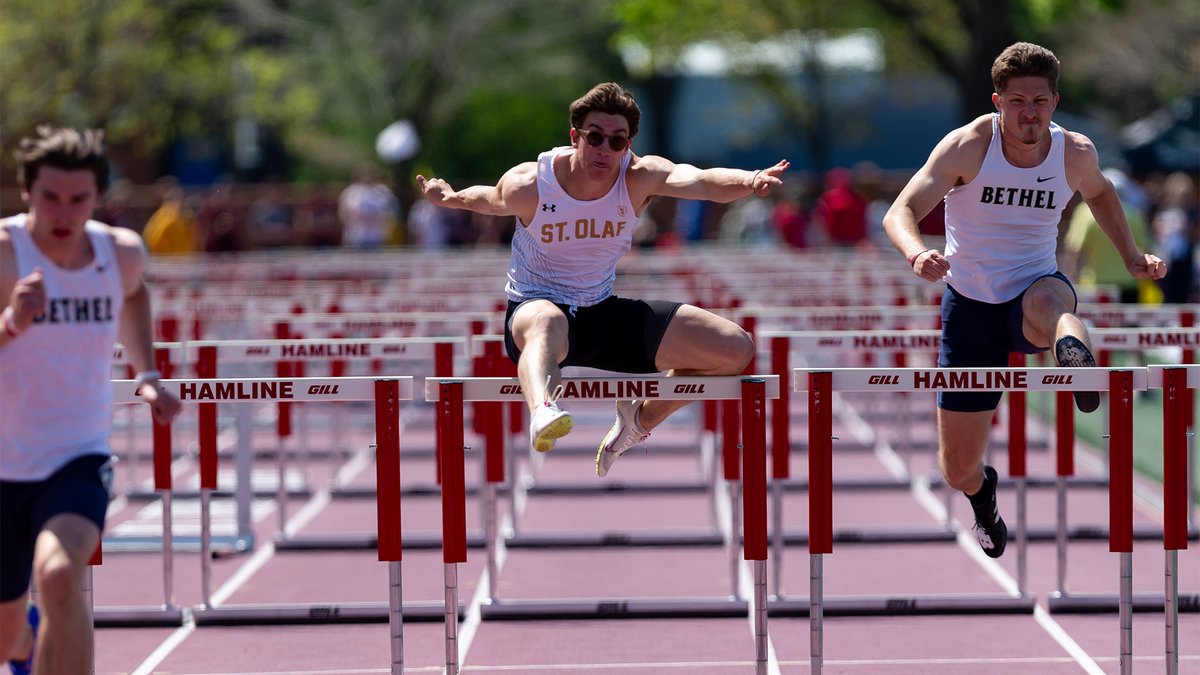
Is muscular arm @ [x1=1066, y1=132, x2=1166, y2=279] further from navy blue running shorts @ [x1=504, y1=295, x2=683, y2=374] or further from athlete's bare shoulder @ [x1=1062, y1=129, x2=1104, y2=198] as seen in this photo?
navy blue running shorts @ [x1=504, y1=295, x2=683, y2=374]

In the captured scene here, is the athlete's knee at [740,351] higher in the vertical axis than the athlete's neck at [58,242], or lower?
lower

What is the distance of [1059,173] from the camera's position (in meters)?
7.64

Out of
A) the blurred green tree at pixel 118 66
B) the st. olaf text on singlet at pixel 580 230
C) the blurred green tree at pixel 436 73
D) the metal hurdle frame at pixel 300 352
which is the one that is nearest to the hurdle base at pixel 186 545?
the metal hurdle frame at pixel 300 352

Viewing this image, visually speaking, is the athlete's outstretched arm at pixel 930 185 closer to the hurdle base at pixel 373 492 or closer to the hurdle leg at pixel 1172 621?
the hurdle leg at pixel 1172 621

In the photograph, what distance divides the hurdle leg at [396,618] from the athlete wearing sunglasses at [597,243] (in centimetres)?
102

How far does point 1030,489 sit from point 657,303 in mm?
6748

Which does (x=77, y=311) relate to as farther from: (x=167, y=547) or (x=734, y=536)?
(x=734, y=536)

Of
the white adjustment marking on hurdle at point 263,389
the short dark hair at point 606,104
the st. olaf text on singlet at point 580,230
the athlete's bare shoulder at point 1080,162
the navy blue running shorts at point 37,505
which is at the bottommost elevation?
the navy blue running shorts at point 37,505

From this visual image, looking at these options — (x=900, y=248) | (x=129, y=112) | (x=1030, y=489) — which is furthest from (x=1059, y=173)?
(x=129, y=112)

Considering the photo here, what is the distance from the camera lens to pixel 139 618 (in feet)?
30.1

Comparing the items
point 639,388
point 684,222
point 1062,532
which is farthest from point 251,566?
point 684,222

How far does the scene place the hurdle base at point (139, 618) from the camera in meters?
9.16

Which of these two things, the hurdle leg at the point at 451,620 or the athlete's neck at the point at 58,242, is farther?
the hurdle leg at the point at 451,620

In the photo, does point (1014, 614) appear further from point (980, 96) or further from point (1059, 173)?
point (980, 96)
